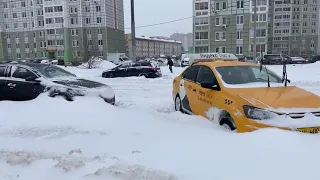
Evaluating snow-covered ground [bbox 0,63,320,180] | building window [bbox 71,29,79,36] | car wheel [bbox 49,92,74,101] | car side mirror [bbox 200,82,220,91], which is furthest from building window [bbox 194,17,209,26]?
snow-covered ground [bbox 0,63,320,180]

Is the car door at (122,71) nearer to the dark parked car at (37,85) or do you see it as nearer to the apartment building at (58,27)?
the dark parked car at (37,85)

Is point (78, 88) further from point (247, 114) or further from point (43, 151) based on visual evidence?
point (247, 114)

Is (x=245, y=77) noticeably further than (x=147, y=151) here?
Yes

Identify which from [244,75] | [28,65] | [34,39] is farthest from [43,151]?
[34,39]

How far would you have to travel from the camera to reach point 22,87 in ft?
24.8

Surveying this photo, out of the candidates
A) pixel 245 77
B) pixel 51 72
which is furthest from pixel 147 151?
pixel 51 72

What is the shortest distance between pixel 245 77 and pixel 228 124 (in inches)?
51.4

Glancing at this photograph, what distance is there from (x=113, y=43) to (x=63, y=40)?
466 inches

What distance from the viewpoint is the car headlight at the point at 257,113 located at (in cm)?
428

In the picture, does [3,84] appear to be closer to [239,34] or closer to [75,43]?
[239,34]

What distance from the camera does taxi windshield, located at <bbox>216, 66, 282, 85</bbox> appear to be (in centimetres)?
559

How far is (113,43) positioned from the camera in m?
72.7

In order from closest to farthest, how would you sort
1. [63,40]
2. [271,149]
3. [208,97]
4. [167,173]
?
1. [167,173]
2. [271,149]
3. [208,97]
4. [63,40]

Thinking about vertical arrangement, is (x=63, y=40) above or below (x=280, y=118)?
above
